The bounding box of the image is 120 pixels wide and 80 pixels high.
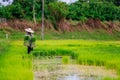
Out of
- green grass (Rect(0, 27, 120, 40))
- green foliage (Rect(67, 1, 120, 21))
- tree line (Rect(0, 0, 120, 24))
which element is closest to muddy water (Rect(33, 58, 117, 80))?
green grass (Rect(0, 27, 120, 40))

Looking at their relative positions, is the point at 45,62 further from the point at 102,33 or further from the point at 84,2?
the point at 84,2

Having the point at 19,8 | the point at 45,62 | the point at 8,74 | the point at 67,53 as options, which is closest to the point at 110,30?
the point at 19,8

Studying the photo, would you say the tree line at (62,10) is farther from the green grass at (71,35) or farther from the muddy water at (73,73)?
the muddy water at (73,73)

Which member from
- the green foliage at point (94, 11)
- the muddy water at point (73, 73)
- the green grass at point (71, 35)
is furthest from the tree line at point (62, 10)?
the muddy water at point (73, 73)

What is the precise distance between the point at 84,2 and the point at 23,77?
90.8ft

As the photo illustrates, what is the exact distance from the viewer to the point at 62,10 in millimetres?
Result: 30906

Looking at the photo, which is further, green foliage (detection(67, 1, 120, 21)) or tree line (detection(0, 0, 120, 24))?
green foliage (detection(67, 1, 120, 21))

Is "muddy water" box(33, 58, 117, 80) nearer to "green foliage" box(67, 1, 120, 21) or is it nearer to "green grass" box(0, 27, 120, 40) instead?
"green grass" box(0, 27, 120, 40)

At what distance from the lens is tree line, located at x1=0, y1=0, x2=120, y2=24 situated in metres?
30.8

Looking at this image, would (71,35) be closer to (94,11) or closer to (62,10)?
(62,10)

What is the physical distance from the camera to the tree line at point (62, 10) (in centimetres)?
3075

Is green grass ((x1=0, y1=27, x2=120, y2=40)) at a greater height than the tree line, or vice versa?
the tree line

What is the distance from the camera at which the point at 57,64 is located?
38.4 feet

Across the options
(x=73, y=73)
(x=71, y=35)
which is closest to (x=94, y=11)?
(x=71, y=35)
